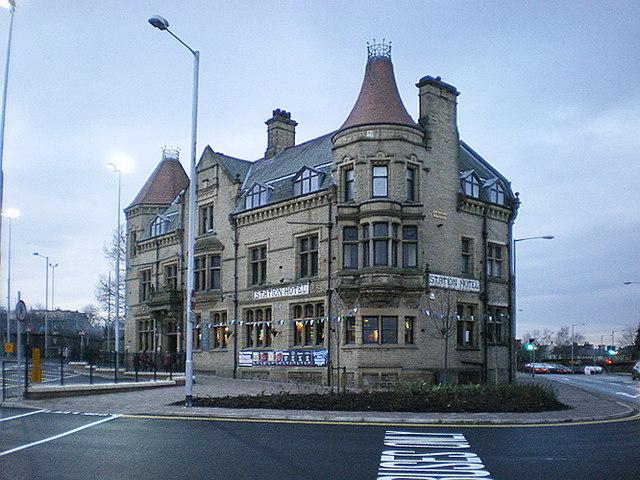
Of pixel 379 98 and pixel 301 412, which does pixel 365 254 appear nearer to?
pixel 379 98

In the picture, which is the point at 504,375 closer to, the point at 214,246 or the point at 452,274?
the point at 452,274

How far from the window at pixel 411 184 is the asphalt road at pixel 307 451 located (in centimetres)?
1761

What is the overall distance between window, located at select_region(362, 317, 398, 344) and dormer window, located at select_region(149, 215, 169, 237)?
67.5 ft

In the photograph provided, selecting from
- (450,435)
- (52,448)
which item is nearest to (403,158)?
(450,435)

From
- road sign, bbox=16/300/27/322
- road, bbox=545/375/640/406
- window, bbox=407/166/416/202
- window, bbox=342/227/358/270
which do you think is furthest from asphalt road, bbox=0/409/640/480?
window, bbox=407/166/416/202

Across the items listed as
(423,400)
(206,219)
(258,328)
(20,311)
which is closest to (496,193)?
(258,328)

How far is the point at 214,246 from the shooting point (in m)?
41.7

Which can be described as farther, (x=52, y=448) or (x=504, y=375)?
(x=504, y=375)

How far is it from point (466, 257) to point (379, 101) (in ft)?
30.0

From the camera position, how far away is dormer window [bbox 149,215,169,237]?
160 feet

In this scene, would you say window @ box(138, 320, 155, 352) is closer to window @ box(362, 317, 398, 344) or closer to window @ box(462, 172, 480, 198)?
window @ box(362, 317, 398, 344)

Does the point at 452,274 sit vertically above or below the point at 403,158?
below

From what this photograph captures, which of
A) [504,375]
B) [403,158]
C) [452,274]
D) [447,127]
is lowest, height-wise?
[504,375]

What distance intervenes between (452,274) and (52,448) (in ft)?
81.5
